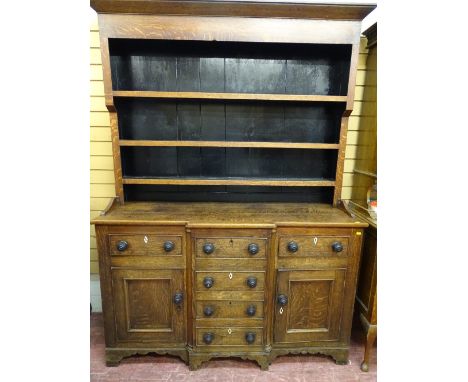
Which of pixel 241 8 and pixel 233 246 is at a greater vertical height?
pixel 241 8

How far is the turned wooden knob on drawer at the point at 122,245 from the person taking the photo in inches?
62.7

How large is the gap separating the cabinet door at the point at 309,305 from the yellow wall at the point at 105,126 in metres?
0.84

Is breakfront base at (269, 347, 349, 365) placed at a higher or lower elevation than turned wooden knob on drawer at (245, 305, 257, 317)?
lower

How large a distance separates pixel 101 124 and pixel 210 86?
88 cm

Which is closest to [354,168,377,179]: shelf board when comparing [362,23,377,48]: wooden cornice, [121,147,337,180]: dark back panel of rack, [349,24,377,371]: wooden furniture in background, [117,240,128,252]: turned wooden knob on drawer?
[349,24,377,371]: wooden furniture in background

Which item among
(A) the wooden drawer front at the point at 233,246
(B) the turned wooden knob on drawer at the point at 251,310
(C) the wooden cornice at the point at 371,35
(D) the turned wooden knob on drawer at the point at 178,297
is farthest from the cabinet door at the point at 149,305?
(C) the wooden cornice at the point at 371,35

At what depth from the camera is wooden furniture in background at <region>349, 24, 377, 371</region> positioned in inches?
67.1

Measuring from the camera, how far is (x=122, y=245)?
5.22 feet

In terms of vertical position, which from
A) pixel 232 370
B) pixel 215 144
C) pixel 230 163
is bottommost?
pixel 232 370

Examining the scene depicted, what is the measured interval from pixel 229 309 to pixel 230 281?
190 mm

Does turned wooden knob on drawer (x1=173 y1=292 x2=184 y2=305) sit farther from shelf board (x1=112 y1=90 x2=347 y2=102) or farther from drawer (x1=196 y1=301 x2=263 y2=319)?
shelf board (x1=112 y1=90 x2=347 y2=102)

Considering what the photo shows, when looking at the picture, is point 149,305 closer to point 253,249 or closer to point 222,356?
point 222,356

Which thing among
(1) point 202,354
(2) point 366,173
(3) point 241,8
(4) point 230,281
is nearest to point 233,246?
(4) point 230,281

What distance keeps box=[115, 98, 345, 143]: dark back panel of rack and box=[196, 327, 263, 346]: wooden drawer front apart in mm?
1252
